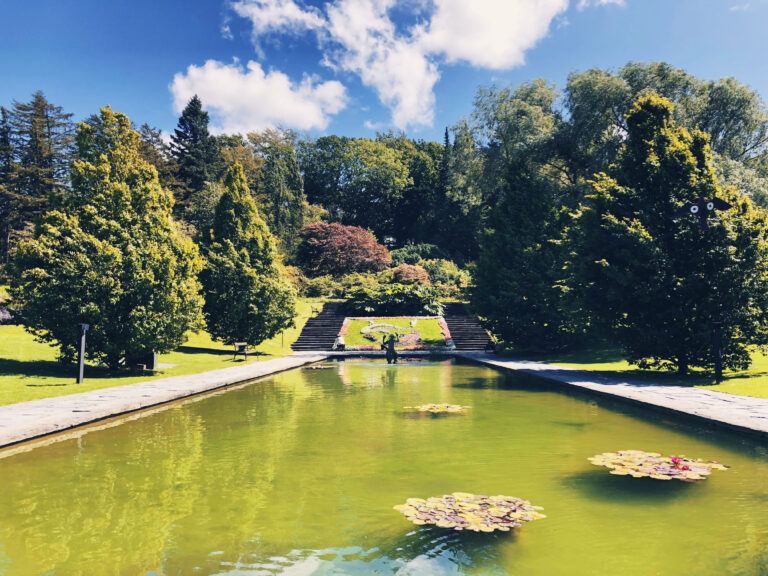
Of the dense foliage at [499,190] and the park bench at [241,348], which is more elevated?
the dense foliage at [499,190]

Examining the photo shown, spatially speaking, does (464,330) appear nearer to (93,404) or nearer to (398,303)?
(398,303)

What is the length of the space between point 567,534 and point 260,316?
21.5 m

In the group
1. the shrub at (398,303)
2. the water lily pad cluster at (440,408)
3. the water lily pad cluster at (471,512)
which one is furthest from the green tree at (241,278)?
the water lily pad cluster at (471,512)

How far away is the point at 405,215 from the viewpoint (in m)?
70.0

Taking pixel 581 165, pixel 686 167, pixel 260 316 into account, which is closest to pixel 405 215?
pixel 581 165

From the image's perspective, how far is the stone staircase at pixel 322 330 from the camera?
3247cm

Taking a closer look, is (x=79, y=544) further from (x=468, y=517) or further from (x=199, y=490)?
(x=468, y=517)

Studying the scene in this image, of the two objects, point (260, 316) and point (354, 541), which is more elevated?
point (260, 316)

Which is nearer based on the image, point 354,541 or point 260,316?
point 354,541

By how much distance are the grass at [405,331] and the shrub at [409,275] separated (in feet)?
34.1

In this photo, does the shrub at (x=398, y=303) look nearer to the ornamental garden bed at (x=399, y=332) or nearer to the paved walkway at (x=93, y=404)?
the ornamental garden bed at (x=399, y=332)

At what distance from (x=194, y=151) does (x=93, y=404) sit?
5735 centimetres

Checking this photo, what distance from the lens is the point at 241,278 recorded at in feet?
79.2

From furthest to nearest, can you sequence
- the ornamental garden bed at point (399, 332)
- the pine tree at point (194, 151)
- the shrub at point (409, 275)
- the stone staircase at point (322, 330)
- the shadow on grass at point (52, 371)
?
the pine tree at point (194, 151), the shrub at point (409, 275), the stone staircase at point (322, 330), the ornamental garden bed at point (399, 332), the shadow on grass at point (52, 371)
